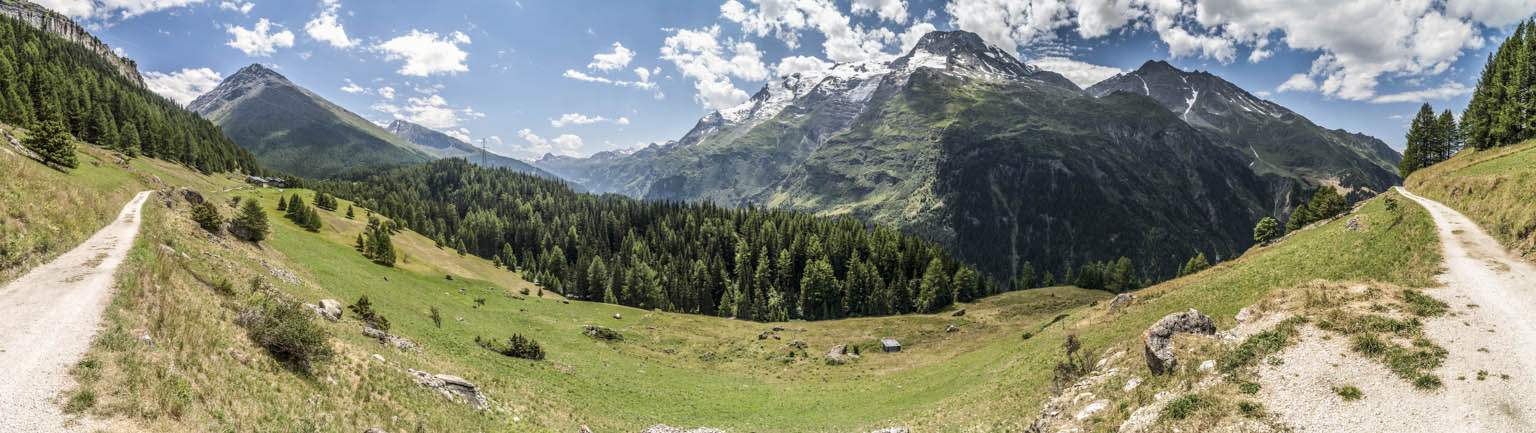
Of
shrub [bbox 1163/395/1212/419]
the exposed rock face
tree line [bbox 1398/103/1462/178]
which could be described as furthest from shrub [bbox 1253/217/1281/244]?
the exposed rock face

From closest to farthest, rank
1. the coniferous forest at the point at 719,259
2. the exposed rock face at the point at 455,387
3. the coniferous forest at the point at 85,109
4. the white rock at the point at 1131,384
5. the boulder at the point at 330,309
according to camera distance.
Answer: the white rock at the point at 1131,384 → the exposed rock face at the point at 455,387 → the boulder at the point at 330,309 → the coniferous forest at the point at 85,109 → the coniferous forest at the point at 719,259

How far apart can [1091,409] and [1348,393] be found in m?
7.75

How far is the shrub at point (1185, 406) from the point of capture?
56.8ft

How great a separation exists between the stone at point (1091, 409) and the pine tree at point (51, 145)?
89.5m

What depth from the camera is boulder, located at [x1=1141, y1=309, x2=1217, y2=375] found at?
70.9 ft

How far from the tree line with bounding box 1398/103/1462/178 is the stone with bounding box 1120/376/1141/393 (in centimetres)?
12074

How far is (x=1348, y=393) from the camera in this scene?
632 inches

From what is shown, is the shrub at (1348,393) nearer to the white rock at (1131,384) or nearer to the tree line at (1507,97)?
the white rock at (1131,384)

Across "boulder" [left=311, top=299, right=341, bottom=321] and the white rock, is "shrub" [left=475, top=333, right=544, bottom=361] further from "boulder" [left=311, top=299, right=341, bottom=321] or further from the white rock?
the white rock

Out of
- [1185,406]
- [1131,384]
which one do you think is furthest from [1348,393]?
[1131,384]

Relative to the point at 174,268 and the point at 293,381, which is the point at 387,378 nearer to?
the point at 293,381

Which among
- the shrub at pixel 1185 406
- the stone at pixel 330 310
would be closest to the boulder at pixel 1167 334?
the shrub at pixel 1185 406

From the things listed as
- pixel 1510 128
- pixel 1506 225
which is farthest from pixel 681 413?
pixel 1510 128

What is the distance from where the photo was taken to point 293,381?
17625mm
